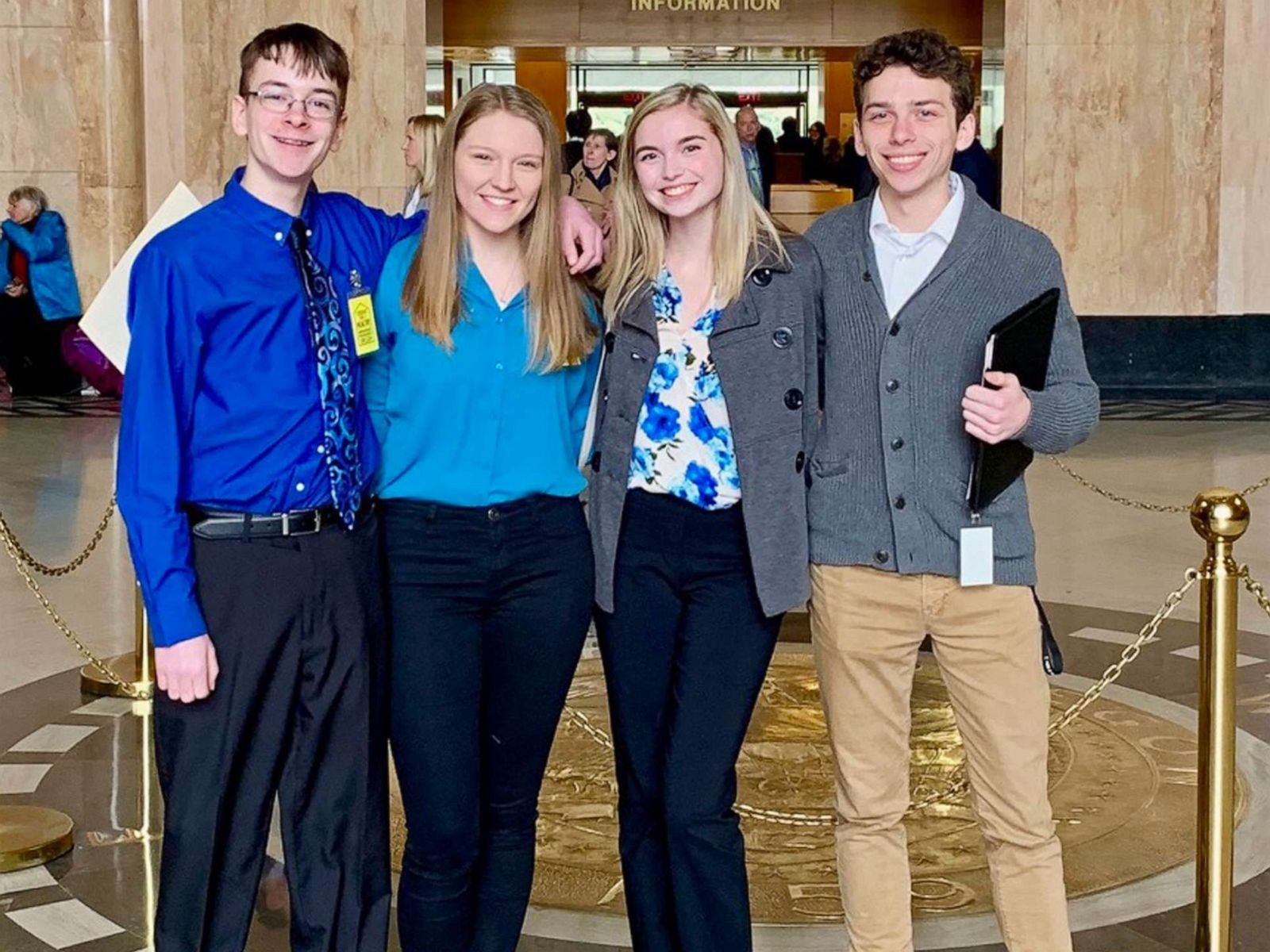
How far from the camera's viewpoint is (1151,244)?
1570 centimetres

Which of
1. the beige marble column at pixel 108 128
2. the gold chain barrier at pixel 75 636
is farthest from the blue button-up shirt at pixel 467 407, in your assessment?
the beige marble column at pixel 108 128

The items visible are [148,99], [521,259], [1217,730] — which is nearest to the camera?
[521,259]

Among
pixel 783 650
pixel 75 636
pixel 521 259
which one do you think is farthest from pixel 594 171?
pixel 521 259

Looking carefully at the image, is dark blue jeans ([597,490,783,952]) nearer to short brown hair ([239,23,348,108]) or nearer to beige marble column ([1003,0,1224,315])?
short brown hair ([239,23,348,108])

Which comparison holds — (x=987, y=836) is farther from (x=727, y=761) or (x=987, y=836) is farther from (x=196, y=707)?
(x=196, y=707)

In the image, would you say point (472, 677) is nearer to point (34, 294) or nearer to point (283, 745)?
point (283, 745)

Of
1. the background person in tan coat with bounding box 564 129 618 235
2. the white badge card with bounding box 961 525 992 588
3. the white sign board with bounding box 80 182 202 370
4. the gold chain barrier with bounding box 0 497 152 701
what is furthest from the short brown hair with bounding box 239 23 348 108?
the background person in tan coat with bounding box 564 129 618 235

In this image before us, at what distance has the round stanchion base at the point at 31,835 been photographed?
5.12 m

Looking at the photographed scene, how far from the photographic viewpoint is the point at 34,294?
639 inches

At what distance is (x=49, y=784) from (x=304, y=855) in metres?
2.50

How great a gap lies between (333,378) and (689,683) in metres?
0.92

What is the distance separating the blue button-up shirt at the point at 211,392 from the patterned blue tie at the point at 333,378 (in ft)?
0.06

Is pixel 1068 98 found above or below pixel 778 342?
above

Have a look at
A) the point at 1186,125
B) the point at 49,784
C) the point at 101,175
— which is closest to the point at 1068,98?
the point at 1186,125
